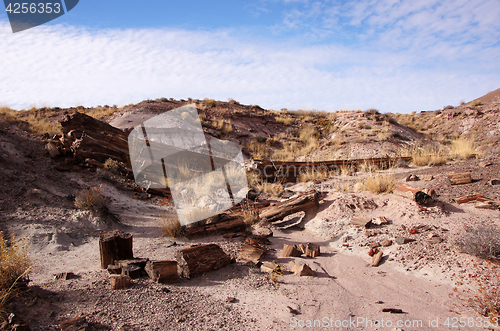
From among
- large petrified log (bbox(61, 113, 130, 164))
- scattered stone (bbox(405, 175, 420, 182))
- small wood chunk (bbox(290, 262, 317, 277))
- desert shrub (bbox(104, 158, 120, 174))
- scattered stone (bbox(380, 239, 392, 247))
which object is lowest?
scattered stone (bbox(380, 239, 392, 247))

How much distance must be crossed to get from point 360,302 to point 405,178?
559 cm

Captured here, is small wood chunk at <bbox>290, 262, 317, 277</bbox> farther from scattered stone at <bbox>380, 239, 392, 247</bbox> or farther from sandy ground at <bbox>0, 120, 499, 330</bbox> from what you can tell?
scattered stone at <bbox>380, 239, 392, 247</bbox>

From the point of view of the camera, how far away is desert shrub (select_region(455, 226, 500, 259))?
3936 millimetres

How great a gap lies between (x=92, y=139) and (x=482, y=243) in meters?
11.5

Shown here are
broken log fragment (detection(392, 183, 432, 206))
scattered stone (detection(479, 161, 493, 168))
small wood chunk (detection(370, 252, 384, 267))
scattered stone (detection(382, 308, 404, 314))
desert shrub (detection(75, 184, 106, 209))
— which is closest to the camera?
scattered stone (detection(382, 308, 404, 314))

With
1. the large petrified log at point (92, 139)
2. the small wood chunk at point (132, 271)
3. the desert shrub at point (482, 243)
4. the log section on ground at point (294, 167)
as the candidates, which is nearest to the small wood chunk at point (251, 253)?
the small wood chunk at point (132, 271)

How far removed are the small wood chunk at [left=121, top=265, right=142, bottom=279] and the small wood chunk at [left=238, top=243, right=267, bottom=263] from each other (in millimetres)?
1782

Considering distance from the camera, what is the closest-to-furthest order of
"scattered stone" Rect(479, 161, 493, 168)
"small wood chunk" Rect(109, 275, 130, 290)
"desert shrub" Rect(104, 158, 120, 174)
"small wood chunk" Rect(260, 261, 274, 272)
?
"small wood chunk" Rect(109, 275, 130, 290) → "small wood chunk" Rect(260, 261, 274, 272) → "scattered stone" Rect(479, 161, 493, 168) → "desert shrub" Rect(104, 158, 120, 174)

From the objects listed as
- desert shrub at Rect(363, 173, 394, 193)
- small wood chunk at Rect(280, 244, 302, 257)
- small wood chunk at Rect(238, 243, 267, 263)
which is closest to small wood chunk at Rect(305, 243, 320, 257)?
small wood chunk at Rect(280, 244, 302, 257)

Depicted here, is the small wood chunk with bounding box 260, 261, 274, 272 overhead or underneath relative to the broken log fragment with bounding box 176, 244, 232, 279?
underneath

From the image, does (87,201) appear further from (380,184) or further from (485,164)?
(485,164)

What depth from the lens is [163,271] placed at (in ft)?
12.5

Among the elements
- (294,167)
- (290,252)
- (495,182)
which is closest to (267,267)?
(290,252)

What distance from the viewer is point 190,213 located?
6574 mm
